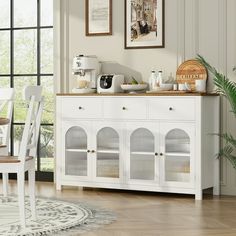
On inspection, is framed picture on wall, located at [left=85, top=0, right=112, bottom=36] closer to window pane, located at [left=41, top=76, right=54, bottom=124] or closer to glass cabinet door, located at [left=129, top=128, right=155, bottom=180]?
window pane, located at [left=41, top=76, right=54, bottom=124]

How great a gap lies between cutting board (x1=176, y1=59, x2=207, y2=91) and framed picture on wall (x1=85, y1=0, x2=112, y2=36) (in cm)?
87

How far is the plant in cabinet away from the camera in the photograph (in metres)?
5.93

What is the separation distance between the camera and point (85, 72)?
268 inches

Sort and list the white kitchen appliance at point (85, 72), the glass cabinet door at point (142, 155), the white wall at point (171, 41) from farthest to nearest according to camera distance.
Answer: the white kitchen appliance at point (85, 72) → the white wall at point (171, 41) → the glass cabinet door at point (142, 155)

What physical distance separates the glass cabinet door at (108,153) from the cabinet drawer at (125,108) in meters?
0.15

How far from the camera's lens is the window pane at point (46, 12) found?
7.30 metres

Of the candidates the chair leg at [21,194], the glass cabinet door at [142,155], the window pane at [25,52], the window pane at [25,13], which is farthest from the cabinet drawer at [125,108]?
the chair leg at [21,194]

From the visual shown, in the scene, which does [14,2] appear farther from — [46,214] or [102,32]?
[46,214]

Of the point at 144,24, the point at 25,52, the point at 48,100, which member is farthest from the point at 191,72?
the point at 25,52

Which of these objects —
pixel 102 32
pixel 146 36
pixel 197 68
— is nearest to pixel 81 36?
pixel 102 32

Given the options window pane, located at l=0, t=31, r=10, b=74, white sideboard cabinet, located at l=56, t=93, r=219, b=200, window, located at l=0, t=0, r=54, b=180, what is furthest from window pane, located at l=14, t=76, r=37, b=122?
white sideboard cabinet, located at l=56, t=93, r=219, b=200

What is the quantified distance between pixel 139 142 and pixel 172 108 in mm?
457

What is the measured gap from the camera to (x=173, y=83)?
21.5 ft

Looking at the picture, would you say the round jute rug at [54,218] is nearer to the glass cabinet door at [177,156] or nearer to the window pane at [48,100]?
the glass cabinet door at [177,156]
